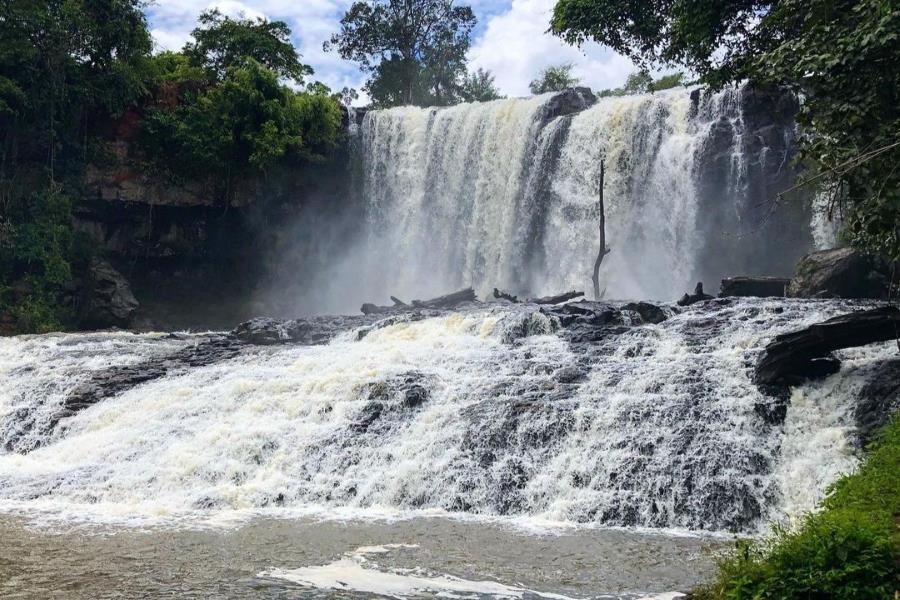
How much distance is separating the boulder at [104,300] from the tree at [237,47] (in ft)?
43.4

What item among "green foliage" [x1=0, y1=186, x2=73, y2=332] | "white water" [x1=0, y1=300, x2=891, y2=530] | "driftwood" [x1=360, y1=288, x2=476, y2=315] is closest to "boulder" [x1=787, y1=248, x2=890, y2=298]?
"white water" [x1=0, y1=300, x2=891, y2=530]

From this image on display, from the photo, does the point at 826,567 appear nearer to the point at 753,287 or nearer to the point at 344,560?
the point at 344,560

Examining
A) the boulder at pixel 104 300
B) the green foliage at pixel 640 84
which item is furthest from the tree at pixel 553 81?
the boulder at pixel 104 300

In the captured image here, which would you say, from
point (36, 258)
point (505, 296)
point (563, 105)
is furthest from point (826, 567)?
point (36, 258)

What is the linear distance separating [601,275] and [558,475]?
18.4 metres

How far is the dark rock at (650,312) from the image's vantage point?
16328 mm

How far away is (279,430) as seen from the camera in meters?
12.6

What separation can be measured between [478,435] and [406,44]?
144 ft

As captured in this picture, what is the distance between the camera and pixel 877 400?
1070 centimetres

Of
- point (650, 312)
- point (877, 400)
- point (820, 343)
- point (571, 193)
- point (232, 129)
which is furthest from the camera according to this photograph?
point (232, 129)

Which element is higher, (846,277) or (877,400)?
(846,277)

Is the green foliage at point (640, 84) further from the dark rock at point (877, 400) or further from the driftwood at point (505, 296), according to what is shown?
the dark rock at point (877, 400)

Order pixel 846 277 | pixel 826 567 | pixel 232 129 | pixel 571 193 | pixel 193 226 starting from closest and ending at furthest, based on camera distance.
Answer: pixel 826 567 → pixel 846 277 → pixel 571 193 → pixel 232 129 → pixel 193 226

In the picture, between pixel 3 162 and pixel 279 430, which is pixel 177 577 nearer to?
pixel 279 430
